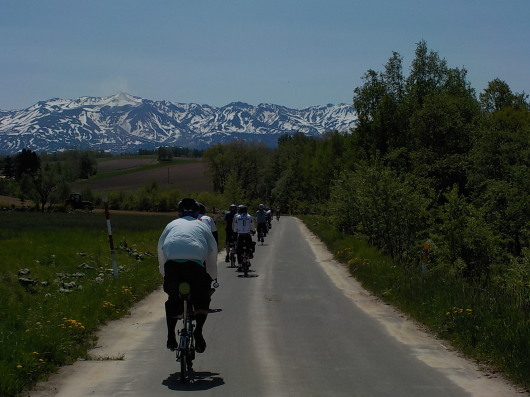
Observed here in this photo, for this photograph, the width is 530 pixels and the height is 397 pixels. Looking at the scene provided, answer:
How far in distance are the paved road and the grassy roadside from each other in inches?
12.7

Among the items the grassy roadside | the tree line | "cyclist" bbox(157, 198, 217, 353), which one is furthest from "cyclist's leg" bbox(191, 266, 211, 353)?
the tree line

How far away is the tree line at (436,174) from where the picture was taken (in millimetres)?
20969

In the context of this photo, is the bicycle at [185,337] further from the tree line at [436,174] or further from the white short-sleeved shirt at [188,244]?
the tree line at [436,174]

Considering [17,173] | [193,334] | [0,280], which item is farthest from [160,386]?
[17,173]

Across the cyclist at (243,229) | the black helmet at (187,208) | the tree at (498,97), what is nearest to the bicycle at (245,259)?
the cyclist at (243,229)

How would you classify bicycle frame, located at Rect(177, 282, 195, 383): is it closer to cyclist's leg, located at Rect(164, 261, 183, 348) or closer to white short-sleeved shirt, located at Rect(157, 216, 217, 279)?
cyclist's leg, located at Rect(164, 261, 183, 348)

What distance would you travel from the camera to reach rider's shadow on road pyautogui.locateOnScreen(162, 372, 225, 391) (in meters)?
7.04

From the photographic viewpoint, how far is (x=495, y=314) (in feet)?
32.2

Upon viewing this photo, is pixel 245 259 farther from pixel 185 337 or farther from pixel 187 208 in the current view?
pixel 185 337

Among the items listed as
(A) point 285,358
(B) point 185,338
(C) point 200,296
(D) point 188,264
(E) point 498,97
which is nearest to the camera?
(B) point 185,338

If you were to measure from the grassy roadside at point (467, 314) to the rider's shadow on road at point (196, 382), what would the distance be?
3.33 metres

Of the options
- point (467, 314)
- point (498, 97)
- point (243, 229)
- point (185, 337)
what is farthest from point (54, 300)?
point (498, 97)

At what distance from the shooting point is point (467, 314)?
1005 cm

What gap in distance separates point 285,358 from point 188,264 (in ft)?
6.65
